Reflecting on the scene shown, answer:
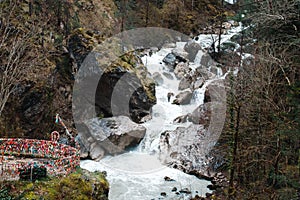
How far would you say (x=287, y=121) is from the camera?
1048 centimetres

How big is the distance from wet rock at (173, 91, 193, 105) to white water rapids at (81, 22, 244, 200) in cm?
34

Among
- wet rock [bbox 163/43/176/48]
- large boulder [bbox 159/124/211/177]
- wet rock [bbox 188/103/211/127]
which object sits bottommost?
large boulder [bbox 159/124/211/177]

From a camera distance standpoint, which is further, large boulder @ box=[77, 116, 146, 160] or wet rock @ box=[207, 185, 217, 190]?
large boulder @ box=[77, 116, 146, 160]

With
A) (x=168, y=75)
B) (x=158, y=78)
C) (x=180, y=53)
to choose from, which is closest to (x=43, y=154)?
(x=158, y=78)

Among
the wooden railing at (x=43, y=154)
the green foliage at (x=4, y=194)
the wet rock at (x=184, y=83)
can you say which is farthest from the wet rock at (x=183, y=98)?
the green foliage at (x=4, y=194)

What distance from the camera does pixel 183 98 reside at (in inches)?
986

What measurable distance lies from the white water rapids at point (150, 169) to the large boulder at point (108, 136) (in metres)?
0.52

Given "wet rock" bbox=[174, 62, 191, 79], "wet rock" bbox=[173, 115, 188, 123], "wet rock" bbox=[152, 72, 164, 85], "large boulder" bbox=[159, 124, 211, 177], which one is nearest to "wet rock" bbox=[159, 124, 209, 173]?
"large boulder" bbox=[159, 124, 211, 177]

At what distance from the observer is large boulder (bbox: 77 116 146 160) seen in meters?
19.5

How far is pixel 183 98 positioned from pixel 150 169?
28.1 ft

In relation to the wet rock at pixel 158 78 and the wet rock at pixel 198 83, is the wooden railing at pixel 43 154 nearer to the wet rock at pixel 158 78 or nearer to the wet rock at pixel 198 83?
the wet rock at pixel 198 83

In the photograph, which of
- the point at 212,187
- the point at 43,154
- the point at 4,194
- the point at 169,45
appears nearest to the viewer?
the point at 4,194

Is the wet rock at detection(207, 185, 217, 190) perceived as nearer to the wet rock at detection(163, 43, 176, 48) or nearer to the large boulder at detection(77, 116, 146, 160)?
the large boulder at detection(77, 116, 146, 160)

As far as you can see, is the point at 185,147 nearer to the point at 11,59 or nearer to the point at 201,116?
the point at 201,116
